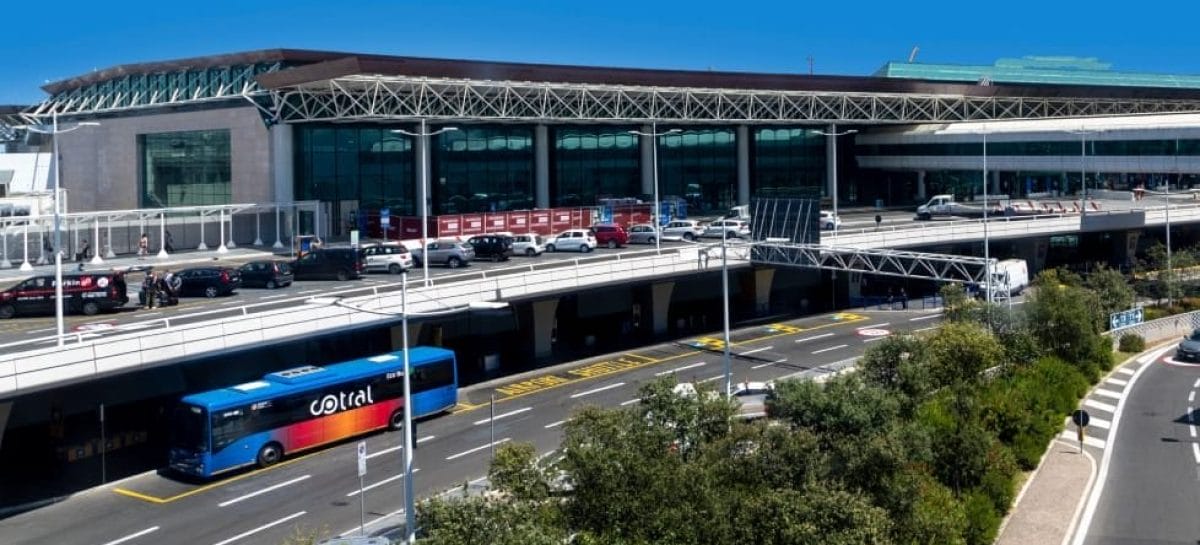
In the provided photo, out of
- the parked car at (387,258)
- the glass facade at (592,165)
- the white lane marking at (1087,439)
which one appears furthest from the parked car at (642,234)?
the white lane marking at (1087,439)

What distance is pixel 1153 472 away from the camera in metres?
28.1

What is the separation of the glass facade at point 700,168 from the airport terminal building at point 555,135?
16 centimetres

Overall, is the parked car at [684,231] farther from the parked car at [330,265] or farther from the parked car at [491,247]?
the parked car at [330,265]

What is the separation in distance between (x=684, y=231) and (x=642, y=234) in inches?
136

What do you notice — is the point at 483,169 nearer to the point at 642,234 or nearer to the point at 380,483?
the point at 642,234

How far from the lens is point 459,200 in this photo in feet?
255

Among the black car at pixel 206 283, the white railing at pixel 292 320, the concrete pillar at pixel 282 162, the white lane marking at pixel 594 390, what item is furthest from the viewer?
the concrete pillar at pixel 282 162

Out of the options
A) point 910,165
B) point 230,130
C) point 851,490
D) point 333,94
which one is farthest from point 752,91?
point 851,490

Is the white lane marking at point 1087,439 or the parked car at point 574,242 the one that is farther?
the parked car at point 574,242

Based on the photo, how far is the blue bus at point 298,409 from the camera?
29938 mm

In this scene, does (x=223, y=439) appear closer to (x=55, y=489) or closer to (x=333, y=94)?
(x=55, y=489)

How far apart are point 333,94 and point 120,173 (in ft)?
76.1

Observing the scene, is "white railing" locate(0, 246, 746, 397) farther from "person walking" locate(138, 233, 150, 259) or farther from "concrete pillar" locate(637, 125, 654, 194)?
"concrete pillar" locate(637, 125, 654, 194)

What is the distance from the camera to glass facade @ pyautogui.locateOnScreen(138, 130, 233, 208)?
71.4 meters
